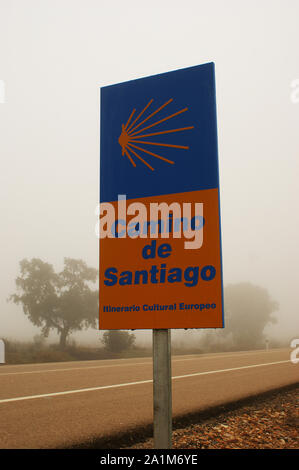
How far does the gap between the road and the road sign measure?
270 centimetres

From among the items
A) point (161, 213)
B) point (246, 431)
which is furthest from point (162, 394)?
point (246, 431)

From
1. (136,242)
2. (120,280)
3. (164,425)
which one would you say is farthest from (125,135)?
(164,425)

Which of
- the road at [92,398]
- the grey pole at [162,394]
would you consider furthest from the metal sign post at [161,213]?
the road at [92,398]

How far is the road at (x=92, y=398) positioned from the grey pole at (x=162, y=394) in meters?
2.38

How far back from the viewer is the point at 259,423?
6.43 meters

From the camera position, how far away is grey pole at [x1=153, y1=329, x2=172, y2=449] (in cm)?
287

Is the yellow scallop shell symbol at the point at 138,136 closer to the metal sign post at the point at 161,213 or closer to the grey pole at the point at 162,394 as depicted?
the metal sign post at the point at 161,213

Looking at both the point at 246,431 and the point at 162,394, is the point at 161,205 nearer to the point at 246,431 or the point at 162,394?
the point at 162,394

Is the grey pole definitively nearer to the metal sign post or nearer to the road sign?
the metal sign post

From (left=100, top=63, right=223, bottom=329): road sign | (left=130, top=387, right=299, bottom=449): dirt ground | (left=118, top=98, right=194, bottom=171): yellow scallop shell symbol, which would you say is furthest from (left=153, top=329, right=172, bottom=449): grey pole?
(left=130, top=387, right=299, bottom=449): dirt ground
